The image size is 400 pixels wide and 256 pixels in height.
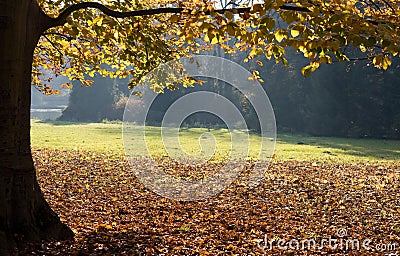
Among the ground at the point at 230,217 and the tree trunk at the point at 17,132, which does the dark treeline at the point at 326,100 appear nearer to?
the ground at the point at 230,217

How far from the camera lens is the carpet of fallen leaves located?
239 inches

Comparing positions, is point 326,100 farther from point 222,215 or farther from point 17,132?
point 17,132

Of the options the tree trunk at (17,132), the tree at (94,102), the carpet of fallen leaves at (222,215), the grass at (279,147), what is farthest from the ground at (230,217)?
the tree at (94,102)

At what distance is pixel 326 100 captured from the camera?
37.5 metres

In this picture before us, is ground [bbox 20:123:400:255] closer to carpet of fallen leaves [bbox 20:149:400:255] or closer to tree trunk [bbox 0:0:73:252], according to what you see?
carpet of fallen leaves [bbox 20:149:400:255]

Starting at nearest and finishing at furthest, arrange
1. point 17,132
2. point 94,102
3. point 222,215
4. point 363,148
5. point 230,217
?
point 17,132 → point 230,217 → point 222,215 → point 363,148 → point 94,102

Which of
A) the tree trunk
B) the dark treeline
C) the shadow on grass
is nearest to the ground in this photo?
the tree trunk

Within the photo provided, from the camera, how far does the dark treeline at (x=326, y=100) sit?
3394cm

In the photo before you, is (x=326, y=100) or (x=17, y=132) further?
(x=326, y=100)

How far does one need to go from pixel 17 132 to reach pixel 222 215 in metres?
4.15

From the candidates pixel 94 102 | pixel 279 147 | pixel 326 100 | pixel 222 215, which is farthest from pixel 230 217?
pixel 94 102

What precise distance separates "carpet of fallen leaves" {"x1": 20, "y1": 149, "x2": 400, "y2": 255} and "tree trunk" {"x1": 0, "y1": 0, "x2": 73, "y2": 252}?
33 cm

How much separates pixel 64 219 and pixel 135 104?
4613 cm

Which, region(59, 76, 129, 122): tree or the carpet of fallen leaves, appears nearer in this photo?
the carpet of fallen leaves
